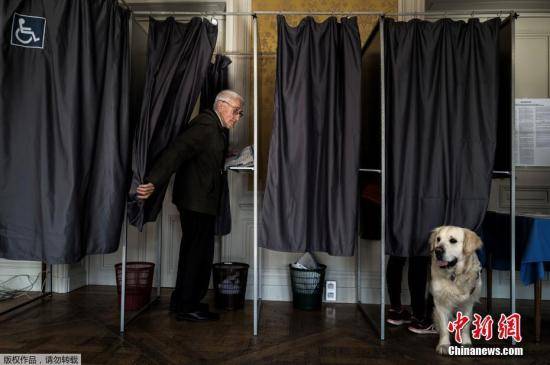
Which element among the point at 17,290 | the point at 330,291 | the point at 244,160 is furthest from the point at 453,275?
the point at 17,290

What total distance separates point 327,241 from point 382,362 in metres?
0.75

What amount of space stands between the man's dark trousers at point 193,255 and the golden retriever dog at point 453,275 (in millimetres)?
1439

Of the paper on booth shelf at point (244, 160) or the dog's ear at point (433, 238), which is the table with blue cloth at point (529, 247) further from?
the paper on booth shelf at point (244, 160)

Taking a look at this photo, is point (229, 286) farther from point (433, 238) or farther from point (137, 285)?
→ point (433, 238)

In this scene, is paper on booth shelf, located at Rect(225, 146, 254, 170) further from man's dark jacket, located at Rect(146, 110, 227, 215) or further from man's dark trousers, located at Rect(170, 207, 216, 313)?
man's dark trousers, located at Rect(170, 207, 216, 313)

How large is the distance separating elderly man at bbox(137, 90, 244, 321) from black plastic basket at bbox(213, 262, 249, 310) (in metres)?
0.26

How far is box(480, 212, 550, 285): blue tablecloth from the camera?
265 cm

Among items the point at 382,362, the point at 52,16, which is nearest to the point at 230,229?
the point at 382,362

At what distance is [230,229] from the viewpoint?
11.8ft

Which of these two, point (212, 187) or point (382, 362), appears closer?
point (382, 362)

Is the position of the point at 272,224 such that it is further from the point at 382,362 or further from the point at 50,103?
the point at 50,103

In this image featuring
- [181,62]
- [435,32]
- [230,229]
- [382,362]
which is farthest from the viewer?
[230,229]

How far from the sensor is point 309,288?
3375 millimetres

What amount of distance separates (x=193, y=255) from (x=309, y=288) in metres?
0.94
